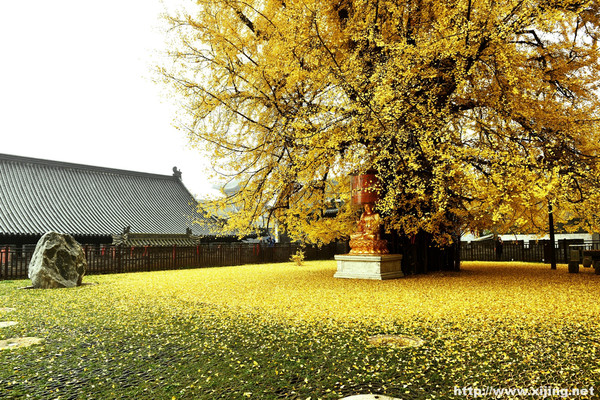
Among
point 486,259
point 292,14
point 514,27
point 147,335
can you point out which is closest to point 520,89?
point 514,27

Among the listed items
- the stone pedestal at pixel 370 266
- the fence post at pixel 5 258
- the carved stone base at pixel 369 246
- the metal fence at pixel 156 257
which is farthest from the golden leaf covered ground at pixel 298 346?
the metal fence at pixel 156 257

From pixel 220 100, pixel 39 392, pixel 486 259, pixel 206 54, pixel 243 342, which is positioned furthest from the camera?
pixel 486 259

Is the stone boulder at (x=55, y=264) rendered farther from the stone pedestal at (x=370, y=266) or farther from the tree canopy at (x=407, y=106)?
the stone pedestal at (x=370, y=266)

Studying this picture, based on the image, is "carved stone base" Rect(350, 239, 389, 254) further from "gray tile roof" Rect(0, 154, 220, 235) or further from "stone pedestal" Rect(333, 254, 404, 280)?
"gray tile roof" Rect(0, 154, 220, 235)

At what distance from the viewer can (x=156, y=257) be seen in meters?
15.9

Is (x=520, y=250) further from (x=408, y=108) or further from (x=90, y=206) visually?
(x=90, y=206)

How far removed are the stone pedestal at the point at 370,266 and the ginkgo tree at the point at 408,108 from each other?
946 millimetres

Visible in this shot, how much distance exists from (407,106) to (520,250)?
15.0 meters

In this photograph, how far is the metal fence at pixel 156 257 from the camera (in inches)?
473

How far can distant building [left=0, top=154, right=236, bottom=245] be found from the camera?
634 inches

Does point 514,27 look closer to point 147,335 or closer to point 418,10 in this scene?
point 418,10

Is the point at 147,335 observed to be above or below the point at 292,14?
below

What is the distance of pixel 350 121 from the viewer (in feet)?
30.1

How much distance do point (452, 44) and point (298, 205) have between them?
590 centimetres
